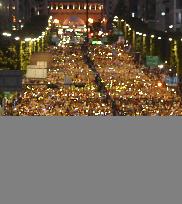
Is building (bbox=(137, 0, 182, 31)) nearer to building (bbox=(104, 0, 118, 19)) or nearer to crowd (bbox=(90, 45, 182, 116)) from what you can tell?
crowd (bbox=(90, 45, 182, 116))

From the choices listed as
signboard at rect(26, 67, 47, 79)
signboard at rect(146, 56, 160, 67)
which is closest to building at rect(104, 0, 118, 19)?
signboard at rect(146, 56, 160, 67)

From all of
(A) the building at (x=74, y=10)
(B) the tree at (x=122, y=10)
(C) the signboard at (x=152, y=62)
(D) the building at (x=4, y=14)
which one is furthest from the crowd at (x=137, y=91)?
(A) the building at (x=74, y=10)

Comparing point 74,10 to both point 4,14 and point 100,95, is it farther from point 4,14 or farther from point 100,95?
point 100,95

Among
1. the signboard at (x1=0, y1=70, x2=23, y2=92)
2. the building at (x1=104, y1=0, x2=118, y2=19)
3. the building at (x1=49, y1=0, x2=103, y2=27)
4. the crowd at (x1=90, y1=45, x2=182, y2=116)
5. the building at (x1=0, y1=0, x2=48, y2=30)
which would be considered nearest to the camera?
the signboard at (x1=0, y1=70, x2=23, y2=92)

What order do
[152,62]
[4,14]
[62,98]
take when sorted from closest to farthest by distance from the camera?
1. [62,98]
2. [152,62]
3. [4,14]

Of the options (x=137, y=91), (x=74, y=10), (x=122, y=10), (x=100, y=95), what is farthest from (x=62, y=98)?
(x=74, y=10)

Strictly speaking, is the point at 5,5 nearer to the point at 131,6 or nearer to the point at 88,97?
the point at 131,6
